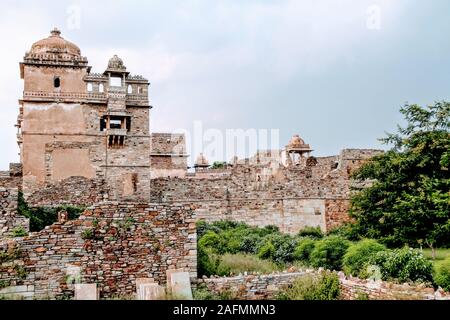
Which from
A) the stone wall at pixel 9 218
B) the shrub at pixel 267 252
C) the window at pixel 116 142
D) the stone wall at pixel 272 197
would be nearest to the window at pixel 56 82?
the window at pixel 116 142

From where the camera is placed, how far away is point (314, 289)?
38.7ft

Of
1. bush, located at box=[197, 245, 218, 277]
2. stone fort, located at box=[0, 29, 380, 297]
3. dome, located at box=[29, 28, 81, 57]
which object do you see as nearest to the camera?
stone fort, located at box=[0, 29, 380, 297]

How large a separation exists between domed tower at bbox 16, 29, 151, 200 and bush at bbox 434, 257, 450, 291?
2192cm

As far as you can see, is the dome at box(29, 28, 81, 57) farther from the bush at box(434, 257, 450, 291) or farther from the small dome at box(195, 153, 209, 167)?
the bush at box(434, 257, 450, 291)

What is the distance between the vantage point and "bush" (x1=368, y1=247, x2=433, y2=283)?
1292cm

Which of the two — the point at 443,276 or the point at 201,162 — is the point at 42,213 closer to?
the point at 443,276

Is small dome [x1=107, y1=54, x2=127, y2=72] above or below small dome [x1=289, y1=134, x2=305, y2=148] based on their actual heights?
above

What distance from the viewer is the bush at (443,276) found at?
40.9 ft

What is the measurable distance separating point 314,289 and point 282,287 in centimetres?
76

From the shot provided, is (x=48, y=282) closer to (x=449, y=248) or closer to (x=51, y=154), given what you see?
(x=449, y=248)

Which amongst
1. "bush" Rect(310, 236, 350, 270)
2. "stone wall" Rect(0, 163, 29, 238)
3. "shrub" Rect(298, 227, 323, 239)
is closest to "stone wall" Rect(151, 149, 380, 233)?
"shrub" Rect(298, 227, 323, 239)

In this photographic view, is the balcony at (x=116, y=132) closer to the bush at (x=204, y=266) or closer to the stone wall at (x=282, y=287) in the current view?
the bush at (x=204, y=266)

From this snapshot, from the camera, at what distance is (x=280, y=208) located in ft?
89.6

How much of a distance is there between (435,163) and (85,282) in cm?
1346
